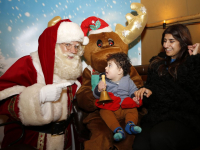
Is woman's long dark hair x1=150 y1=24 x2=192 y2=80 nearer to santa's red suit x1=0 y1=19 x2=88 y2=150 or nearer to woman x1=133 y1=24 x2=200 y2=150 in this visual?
woman x1=133 y1=24 x2=200 y2=150

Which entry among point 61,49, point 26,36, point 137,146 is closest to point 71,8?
point 26,36

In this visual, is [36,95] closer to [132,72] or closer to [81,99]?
[81,99]

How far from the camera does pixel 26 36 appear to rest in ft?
7.02

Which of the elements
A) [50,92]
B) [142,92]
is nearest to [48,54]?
[50,92]

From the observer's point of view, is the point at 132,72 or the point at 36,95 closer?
the point at 36,95

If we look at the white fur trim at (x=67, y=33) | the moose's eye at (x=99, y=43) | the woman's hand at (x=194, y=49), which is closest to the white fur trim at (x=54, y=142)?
the white fur trim at (x=67, y=33)

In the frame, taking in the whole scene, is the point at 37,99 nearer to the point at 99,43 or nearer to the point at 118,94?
the point at 118,94

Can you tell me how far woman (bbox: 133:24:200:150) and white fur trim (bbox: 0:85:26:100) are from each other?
1.18 m

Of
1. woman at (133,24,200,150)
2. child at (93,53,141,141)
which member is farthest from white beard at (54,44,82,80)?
woman at (133,24,200,150)

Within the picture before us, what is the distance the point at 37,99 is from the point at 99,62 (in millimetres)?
792

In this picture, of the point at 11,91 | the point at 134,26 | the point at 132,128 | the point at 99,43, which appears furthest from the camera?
the point at 134,26

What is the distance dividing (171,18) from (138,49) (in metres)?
0.73

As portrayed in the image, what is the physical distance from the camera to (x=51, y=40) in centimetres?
158

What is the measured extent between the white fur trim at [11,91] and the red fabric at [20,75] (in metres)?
0.05
